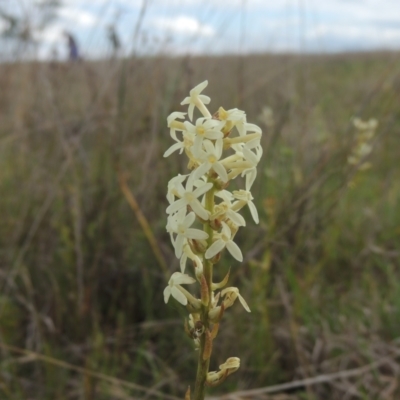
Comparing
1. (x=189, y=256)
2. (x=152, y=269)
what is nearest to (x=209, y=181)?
(x=189, y=256)

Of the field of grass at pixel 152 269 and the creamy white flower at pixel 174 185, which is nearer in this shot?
the creamy white flower at pixel 174 185

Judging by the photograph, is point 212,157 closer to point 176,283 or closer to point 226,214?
point 226,214

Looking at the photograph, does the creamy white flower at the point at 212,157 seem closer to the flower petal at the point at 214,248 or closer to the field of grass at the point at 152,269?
the flower petal at the point at 214,248

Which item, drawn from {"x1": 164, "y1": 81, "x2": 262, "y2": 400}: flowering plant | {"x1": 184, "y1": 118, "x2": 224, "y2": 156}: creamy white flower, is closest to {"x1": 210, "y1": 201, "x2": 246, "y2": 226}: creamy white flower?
{"x1": 164, "y1": 81, "x2": 262, "y2": 400}: flowering plant

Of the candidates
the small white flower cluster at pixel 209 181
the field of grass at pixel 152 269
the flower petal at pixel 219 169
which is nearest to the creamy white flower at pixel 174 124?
the small white flower cluster at pixel 209 181

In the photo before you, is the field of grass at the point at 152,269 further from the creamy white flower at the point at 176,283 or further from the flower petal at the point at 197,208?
the flower petal at the point at 197,208

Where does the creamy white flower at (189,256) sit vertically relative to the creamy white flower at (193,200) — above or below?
below

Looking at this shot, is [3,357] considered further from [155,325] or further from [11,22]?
[11,22]
